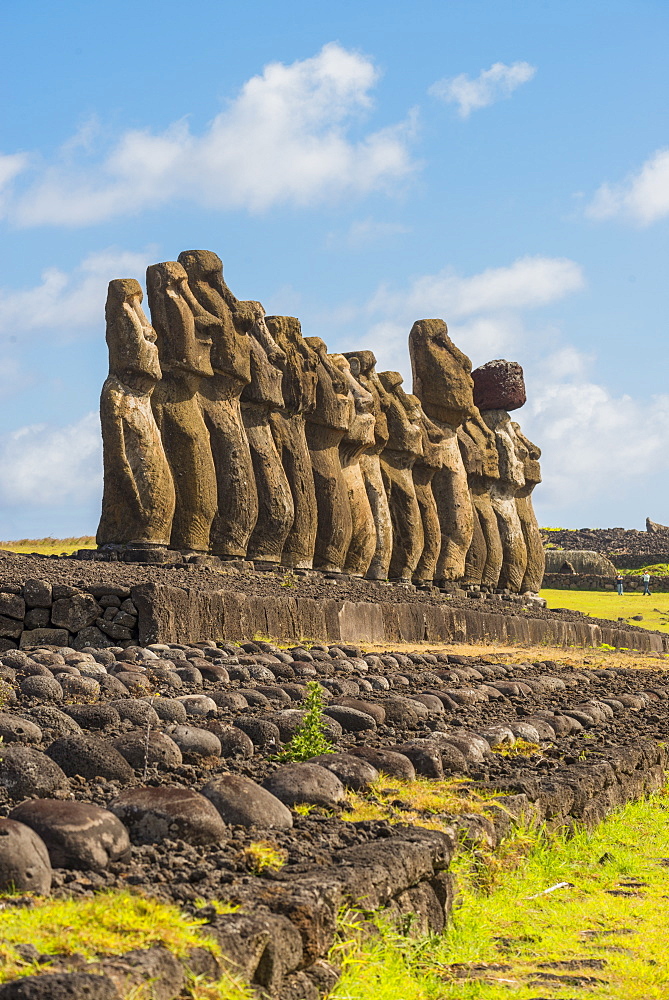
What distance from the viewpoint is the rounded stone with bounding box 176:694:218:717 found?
5750 mm

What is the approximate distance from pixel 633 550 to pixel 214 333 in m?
35.5

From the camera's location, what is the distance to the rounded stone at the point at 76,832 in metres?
3.05

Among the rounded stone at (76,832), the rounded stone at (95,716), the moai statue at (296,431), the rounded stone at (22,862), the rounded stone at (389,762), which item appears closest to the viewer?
the rounded stone at (22,862)

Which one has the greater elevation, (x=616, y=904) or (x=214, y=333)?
(x=214, y=333)

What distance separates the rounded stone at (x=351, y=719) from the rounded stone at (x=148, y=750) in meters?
1.68

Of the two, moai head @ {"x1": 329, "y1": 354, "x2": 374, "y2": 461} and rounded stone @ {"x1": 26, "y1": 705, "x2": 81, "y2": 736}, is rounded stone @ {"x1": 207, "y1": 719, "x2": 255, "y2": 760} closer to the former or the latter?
rounded stone @ {"x1": 26, "y1": 705, "x2": 81, "y2": 736}

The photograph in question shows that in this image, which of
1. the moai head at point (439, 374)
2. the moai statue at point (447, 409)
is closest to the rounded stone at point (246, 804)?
the moai statue at point (447, 409)

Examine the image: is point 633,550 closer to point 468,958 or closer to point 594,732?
point 594,732

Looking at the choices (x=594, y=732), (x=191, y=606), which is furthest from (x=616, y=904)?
(x=191, y=606)

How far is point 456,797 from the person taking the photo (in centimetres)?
458

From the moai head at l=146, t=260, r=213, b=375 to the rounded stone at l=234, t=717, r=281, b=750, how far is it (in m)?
9.73

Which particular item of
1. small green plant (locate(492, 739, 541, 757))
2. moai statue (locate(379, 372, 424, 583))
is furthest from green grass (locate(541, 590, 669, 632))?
small green plant (locate(492, 739, 541, 757))

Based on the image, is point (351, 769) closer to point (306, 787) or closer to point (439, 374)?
point (306, 787)

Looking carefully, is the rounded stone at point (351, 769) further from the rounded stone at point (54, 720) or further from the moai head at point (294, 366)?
the moai head at point (294, 366)
